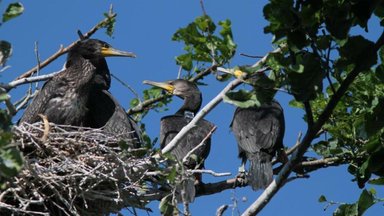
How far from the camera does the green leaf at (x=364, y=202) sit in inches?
232

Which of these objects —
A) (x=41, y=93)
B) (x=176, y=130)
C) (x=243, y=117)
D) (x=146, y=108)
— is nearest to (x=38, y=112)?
(x=41, y=93)

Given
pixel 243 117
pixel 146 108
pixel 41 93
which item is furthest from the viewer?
pixel 243 117

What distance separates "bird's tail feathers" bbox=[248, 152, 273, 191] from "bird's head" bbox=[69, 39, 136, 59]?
1466mm

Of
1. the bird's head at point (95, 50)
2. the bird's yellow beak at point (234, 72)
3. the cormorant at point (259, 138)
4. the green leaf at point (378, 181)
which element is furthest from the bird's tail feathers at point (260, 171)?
the bird's yellow beak at point (234, 72)

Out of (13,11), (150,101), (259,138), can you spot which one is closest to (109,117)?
(150,101)

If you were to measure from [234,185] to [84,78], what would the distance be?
63.2 inches

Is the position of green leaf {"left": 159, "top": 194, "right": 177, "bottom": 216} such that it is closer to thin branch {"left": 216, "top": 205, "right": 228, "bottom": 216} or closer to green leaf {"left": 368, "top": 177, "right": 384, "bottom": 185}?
thin branch {"left": 216, "top": 205, "right": 228, "bottom": 216}

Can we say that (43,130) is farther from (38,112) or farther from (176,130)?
(176,130)

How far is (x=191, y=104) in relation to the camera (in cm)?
1009

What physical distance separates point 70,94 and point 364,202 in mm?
2947

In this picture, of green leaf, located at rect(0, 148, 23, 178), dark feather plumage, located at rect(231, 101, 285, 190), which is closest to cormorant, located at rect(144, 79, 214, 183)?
dark feather plumage, located at rect(231, 101, 285, 190)

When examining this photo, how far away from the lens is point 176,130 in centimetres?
884

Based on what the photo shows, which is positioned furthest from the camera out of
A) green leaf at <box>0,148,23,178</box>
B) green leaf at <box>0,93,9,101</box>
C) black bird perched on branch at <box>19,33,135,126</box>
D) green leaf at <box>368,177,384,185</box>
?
black bird perched on branch at <box>19,33,135,126</box>

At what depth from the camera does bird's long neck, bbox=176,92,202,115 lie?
10.1 m
